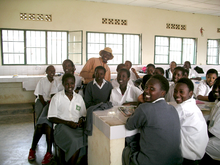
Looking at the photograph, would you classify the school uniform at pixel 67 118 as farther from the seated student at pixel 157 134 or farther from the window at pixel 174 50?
the window at pixel 174 50

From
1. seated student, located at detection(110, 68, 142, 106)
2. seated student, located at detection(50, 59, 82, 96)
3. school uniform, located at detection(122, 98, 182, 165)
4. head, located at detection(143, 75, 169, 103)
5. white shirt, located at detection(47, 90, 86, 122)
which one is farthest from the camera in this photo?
seated student, located at detection(50, 59, 82, 96)

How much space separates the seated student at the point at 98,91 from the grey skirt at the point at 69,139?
649mm

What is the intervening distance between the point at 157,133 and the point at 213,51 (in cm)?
824

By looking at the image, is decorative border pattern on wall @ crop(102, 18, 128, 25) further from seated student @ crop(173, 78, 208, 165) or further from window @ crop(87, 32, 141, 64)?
seated student @ crop(173, 78, 208, 165)

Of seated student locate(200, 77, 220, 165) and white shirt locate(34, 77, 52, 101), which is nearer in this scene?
seated student locate(200, 77, 220, 165)

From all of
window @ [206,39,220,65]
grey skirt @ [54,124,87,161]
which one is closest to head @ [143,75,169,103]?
grey skirt @ [54,124,87,161]

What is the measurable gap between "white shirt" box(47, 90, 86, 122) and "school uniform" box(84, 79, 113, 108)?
0.44 meters

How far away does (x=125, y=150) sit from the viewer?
154 cm

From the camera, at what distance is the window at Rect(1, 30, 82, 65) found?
5797mm

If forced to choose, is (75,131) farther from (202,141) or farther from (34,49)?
(34,49)

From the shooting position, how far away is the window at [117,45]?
6547 mm

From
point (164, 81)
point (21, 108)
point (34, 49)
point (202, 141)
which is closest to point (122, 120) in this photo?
point (164, 81)

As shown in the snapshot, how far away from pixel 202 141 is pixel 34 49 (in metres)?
5.52

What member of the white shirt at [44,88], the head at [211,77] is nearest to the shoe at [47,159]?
the white shirt at [44,88]
